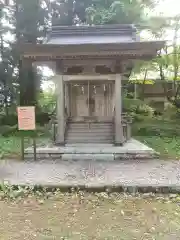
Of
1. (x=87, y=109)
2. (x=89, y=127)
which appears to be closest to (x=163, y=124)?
(x=87, y=109)

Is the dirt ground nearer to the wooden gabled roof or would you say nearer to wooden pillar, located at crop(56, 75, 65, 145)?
wooden pillar, located at crop(56, 75, 65, 145)

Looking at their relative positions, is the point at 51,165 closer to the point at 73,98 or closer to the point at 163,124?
the point at 73,98

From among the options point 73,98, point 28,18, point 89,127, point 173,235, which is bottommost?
point 173,235

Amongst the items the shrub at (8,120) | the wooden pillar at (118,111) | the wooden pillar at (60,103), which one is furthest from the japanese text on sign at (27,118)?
the shrub at (8,120)

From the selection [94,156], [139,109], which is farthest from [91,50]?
[139,109]

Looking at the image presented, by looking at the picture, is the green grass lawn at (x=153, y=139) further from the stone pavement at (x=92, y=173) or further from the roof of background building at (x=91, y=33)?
the roof of background building at (x=91, y=33)

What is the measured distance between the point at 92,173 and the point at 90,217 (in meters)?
2.60

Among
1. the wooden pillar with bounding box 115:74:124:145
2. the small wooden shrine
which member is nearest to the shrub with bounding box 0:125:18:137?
the small wooden shrine

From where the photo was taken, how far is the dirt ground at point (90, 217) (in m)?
4.23

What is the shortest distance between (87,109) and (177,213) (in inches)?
367

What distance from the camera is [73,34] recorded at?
13656 millimetres

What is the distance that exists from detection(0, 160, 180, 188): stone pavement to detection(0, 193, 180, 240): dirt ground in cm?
56

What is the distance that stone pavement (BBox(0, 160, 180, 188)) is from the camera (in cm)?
652

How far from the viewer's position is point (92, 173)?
294 inches
